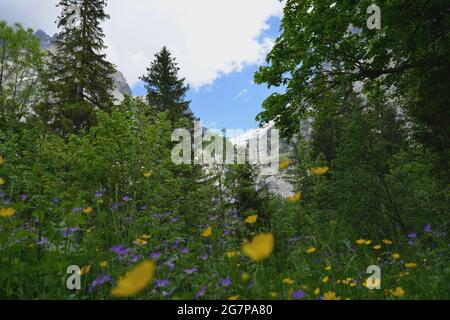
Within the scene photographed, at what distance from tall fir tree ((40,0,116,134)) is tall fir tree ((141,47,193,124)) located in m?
2.81

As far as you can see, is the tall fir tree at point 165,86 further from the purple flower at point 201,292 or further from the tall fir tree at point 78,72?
the purple flower at point 201,292

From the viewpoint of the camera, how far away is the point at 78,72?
23000mm

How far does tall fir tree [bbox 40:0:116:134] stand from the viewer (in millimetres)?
22000

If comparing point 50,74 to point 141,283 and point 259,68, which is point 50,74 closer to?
point 259,68

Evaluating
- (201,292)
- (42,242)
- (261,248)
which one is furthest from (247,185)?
(261,248)

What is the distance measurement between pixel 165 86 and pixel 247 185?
43.6 ft

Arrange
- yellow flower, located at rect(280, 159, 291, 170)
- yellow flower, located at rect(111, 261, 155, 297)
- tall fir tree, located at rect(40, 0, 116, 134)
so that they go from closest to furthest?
yellow flower, located at rect(111, 261, 155, 297) → yellow flower, located at rect(280, 159, 291, 170) → tall fir tree, located at rect(40, 0, 116, 134)

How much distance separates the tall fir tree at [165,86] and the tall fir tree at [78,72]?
2.81 m

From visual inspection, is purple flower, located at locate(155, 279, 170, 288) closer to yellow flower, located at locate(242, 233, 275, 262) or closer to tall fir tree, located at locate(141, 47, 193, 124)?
yellow flower, located at locate(242, 233, 275, 262)

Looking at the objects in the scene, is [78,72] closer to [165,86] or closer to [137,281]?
[165,86]

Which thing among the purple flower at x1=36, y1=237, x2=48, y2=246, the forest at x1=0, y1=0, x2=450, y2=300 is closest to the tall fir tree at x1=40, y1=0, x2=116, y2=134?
the forest at x1=0, y1=0, x2=450, y2=300
